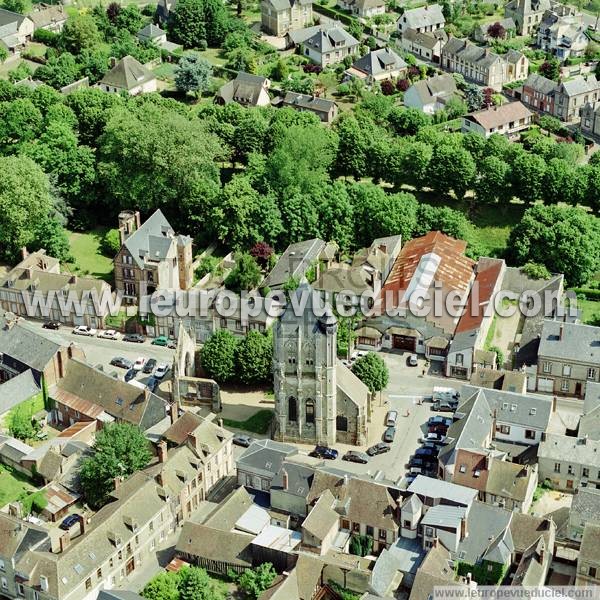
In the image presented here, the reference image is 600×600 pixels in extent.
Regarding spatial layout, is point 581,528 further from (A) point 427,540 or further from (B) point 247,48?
(B) point 247,48

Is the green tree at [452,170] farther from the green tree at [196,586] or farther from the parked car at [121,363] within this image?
the green tree at [196,586]

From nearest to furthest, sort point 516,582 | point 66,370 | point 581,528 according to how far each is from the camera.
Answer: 1. point 516,582
2. point 581,528
3. point 66,370

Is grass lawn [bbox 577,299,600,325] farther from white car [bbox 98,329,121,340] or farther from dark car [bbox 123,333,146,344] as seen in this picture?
white car [bbox 98,329,121,340]

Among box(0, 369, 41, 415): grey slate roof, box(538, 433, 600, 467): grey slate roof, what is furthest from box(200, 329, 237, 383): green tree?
box(538, 433, 600, 467): grey slate roof

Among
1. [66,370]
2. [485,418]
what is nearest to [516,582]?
[485,418]

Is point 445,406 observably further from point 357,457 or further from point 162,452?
point 162,452

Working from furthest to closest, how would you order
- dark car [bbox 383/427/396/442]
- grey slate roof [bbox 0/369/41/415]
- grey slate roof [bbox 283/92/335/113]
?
grey slate roof [bbox 283/92/335/113] → grey slate roof [bbox 0/369/41/415] → dark car [bbox 383/427/396/442]

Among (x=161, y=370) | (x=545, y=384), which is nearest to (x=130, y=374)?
(x=161, y=370)
